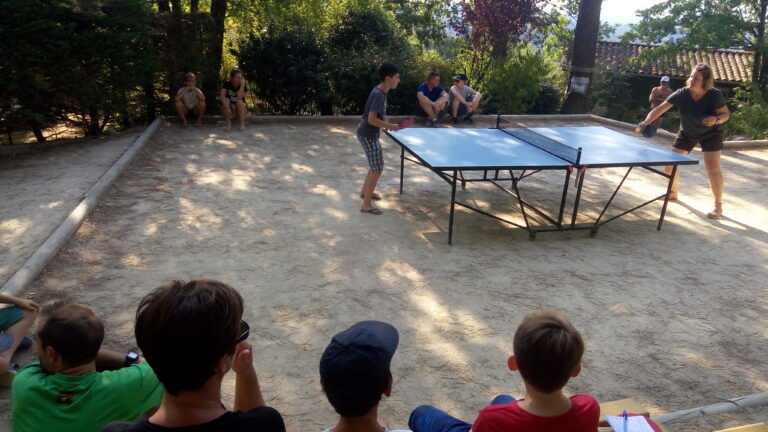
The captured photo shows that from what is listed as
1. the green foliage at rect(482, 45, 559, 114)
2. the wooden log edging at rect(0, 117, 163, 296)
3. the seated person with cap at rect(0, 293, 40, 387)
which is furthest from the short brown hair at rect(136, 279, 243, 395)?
the green foliage at rect(482, 45, 559, 114)

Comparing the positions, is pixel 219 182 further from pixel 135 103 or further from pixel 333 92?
pixel 333 92

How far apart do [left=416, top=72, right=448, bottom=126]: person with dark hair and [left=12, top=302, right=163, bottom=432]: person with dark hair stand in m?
9.37

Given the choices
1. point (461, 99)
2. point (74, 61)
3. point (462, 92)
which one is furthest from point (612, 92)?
point (74, 61)

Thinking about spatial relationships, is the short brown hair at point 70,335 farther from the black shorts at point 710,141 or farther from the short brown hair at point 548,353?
the black shorts at point 710,141

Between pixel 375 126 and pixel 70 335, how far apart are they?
410cm

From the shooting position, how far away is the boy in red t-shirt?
1.92 m

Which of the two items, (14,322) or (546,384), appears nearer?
(546,384)

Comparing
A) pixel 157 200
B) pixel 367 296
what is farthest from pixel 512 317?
pixel 157 200

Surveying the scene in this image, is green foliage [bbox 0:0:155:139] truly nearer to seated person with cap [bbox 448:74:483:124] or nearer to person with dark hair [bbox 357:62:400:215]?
person with dark hair [bbox 357:62:400:215]

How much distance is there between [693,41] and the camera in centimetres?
2369

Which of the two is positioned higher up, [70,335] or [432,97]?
[432,97]

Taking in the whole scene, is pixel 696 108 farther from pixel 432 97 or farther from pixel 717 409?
pixel 432 97

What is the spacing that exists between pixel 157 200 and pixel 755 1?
85.4 ft

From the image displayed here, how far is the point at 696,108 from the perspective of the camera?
6430 millimetres
